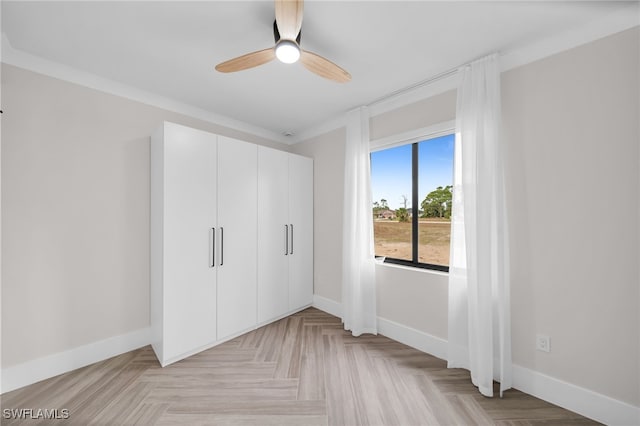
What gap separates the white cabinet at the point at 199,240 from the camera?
2.41 m

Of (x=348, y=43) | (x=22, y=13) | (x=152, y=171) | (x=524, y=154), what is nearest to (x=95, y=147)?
(x=152, y=171)

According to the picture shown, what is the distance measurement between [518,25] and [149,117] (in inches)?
130

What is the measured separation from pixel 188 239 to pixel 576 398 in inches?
129

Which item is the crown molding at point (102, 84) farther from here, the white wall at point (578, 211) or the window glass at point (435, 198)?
the white wall at point (578, 211)

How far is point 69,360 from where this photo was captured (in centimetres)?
226

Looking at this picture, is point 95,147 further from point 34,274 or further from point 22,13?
point 34,274

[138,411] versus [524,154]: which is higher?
[524,154]

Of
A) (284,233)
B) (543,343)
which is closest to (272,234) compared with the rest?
(284,233)

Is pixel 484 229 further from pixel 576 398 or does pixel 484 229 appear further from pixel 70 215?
pixel 70 215

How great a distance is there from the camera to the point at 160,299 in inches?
95.4

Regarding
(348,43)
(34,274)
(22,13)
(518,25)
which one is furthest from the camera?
(34,274)

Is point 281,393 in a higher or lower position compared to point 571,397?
lower

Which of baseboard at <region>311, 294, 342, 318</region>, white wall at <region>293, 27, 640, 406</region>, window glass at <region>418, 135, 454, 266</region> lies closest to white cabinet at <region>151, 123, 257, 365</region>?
baseboard at <region>311, 294, 342, 318</region>

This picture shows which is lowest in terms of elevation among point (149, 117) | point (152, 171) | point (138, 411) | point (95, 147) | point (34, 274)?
point (138, 411)
